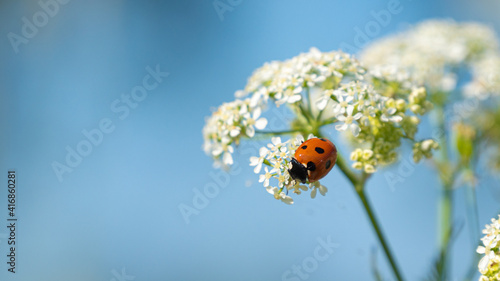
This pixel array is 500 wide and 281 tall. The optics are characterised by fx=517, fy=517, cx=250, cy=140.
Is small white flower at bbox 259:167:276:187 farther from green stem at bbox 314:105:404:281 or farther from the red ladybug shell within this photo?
green stem at bbox 314:105:404:281

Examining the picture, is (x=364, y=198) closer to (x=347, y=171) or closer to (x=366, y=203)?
(x=366, y=203)

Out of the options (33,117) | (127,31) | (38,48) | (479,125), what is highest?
(127,31)

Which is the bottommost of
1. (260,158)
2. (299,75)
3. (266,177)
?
(266,177)

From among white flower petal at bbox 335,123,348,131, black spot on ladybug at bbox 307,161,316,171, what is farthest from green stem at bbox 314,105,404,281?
black spot on ladybug at bbox 307,161,316,171

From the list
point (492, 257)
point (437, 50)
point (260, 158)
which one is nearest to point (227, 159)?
point (260, 158)

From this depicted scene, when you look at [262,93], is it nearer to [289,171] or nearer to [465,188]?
[289,171]

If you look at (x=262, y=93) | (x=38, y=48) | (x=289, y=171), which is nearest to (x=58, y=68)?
(x=38, y=48)

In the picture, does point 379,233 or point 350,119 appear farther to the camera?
point 379,233
